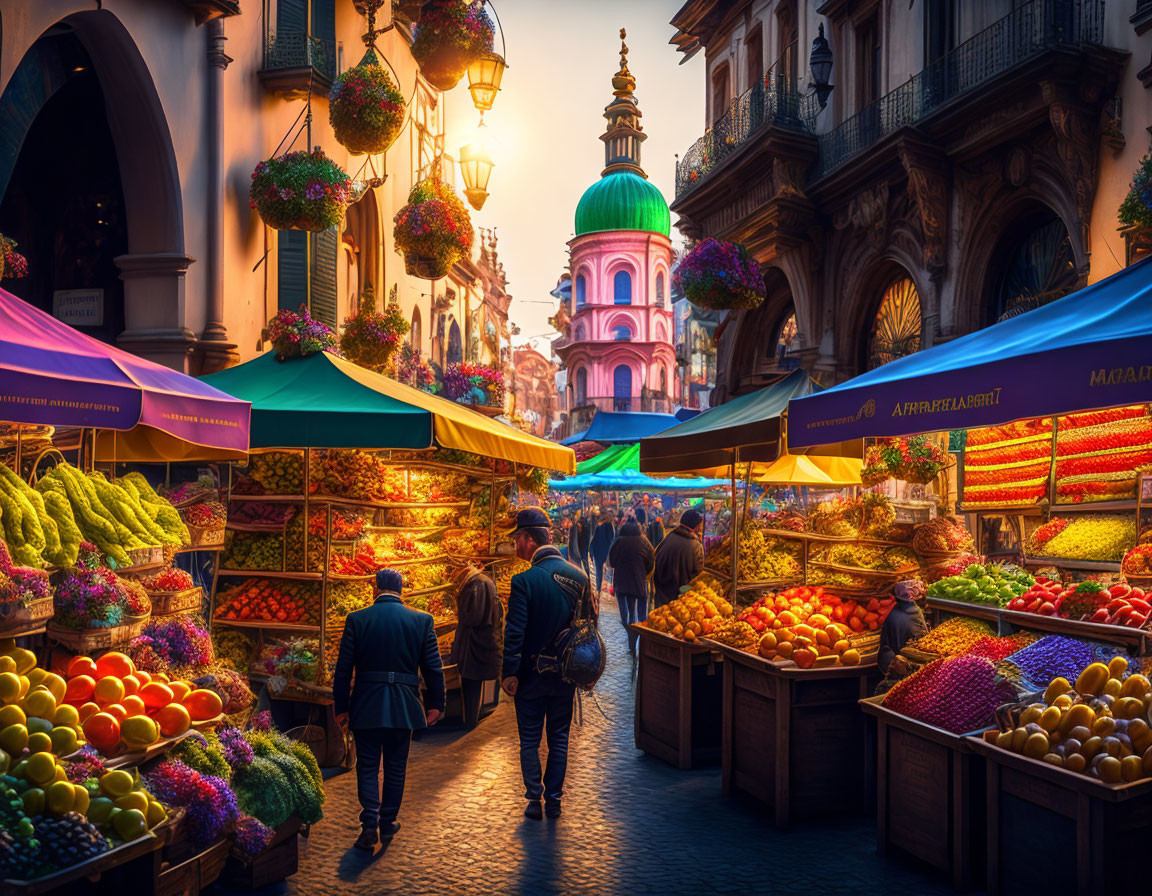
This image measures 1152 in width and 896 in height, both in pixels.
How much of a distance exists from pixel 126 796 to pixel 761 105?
16.8 meters

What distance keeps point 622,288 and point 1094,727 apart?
50862 mm

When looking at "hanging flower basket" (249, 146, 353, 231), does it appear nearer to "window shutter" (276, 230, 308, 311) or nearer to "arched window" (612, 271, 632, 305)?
"window shutter" (276, 230, 308, 311)

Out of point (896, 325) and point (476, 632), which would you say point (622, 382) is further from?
point (476, 632)

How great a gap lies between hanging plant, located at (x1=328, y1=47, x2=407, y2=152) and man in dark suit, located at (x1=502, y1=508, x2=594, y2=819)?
6.85 m

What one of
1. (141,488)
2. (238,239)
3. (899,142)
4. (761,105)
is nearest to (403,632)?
(141,488)

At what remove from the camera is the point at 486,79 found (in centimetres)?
1213

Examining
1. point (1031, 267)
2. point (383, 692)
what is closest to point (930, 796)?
point (383, 692)

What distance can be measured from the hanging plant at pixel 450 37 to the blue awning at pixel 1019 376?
6997mm

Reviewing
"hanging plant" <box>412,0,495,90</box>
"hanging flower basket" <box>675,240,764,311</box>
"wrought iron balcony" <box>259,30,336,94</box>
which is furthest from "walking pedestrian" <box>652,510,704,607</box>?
"wrought iron balcony" <box>259,30,336,94</box>

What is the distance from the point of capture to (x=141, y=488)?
618 centimetres

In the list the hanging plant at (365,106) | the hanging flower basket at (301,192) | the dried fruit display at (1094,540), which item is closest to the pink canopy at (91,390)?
the hanging flower basket at (301,192)

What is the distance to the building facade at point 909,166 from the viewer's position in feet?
35.1

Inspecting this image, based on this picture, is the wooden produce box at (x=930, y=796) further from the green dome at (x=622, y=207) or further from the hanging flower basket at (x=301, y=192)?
the green dome at (x=622, y=207)

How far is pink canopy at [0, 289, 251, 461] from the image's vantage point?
4.62 meters
